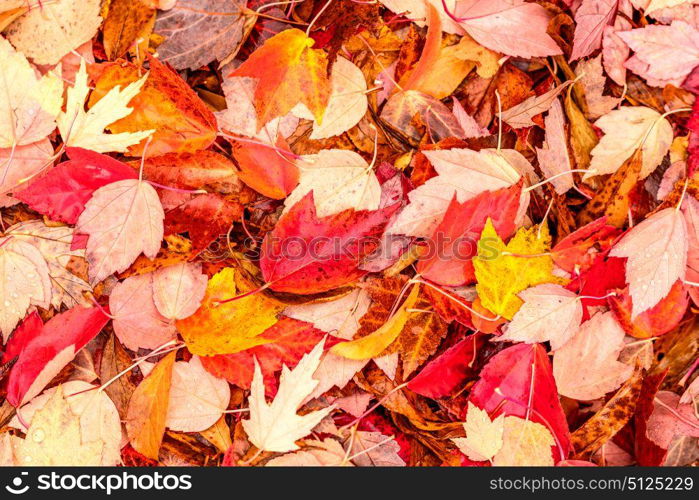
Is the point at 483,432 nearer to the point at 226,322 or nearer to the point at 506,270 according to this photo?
the point at 506,270

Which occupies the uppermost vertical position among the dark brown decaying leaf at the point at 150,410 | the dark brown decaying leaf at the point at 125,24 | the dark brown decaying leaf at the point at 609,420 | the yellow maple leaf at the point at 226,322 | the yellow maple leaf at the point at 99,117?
the dark brown decaying leaf at the point at 125,24

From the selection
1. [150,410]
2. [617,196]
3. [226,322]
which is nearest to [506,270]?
[617,196]

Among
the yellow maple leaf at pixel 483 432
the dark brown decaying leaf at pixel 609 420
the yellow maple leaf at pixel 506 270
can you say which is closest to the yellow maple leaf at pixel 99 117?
the yellow maple leaf at pixel 506 270

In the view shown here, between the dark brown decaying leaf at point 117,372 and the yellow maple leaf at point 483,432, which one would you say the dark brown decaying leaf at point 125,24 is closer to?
the dark brown decaying leaf at point 117,372

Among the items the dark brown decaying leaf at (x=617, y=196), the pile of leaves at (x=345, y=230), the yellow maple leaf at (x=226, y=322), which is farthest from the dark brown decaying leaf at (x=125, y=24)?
the dark brown decaying leaf at (x=617, y=196)

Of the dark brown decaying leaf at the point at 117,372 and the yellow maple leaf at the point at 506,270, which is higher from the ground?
the yellow maple leaf at the point at 506,270

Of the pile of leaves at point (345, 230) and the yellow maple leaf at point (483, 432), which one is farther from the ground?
the pile of leaves at point (345, 230)

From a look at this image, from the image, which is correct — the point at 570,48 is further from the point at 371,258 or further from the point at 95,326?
the point at 95,326

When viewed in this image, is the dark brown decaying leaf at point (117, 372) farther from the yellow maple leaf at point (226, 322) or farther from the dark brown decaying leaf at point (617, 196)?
the dark brown decaying leaf at point (617, 196)
